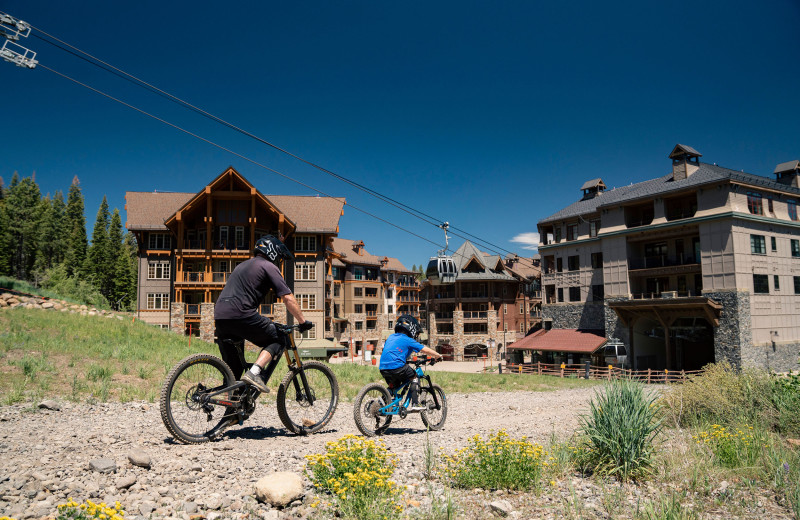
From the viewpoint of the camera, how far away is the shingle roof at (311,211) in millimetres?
45312

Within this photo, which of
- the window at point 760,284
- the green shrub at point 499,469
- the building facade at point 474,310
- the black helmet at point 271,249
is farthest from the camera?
the building facade at point 474,310

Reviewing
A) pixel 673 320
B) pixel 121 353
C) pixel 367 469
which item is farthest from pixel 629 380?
pixel 673 320

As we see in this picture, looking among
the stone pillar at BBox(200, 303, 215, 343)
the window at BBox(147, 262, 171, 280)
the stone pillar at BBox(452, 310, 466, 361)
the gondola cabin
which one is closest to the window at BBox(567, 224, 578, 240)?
the stone pillar at BBox(452, 310, 466, 361)

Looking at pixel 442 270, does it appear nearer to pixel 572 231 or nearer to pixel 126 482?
pixel 126 482

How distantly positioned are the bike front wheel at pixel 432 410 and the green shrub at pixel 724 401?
440 cm

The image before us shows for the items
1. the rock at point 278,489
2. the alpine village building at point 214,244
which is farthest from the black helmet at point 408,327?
the alpine village building at point 214,244

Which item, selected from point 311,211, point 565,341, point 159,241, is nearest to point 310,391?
point 565,341

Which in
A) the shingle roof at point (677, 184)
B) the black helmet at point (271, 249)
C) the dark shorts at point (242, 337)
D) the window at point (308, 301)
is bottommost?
the dark shorts at point (242, 337)

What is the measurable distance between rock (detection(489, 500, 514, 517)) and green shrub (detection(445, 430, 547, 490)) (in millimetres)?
539

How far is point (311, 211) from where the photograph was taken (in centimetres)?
4684

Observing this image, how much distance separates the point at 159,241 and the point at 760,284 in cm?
4878

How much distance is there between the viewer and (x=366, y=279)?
231 feet

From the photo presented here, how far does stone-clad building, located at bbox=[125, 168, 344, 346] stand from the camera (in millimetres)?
39844

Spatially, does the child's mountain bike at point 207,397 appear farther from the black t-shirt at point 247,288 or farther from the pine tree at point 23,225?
the pine tree at point 23,225
